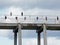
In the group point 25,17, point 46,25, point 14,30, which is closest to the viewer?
point 25,17

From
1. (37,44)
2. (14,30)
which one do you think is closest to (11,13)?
(14,30)

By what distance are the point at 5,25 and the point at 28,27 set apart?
257 inches

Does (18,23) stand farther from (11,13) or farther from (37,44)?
(37,44)

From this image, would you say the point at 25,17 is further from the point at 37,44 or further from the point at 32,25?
the point at 37,44

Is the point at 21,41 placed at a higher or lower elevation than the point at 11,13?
lower

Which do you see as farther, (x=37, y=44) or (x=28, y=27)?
(x=37, y=44)

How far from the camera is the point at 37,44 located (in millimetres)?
85562

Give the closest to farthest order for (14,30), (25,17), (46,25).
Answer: (25,17) → (46,25) → (14,30)

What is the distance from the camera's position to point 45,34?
77938mm

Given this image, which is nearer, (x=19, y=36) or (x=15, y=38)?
(x=19, y=36)

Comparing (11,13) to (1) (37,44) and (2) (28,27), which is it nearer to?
(2) (28,27)

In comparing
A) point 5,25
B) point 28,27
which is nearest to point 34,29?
point 28,27

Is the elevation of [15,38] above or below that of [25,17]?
below

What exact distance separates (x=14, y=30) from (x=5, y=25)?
22.2 ft
